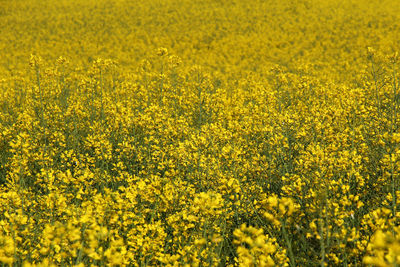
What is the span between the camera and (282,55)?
18.3m

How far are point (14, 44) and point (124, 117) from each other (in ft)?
69.9

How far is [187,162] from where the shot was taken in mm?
4145

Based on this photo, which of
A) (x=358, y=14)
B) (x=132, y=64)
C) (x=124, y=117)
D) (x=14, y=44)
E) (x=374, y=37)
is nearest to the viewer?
(x=124, y=117)

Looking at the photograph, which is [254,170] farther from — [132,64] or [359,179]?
[132,64]

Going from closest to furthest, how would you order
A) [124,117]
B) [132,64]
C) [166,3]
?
[124,117], [132,64], [166,3]

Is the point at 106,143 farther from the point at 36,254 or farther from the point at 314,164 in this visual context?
the point at 314,164

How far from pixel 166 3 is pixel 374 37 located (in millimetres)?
20452

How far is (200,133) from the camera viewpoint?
17.3 ft

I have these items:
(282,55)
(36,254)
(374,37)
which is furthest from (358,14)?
(36,254)

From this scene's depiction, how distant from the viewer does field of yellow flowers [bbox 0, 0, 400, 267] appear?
2600 millimetres

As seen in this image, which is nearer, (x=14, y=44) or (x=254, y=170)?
(x=254, y=170)

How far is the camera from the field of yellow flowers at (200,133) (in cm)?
260

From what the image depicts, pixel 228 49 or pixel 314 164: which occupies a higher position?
pixel 314 164

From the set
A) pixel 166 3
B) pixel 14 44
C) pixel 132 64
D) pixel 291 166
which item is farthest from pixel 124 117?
pixel 166 3
